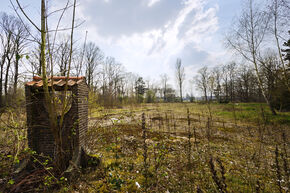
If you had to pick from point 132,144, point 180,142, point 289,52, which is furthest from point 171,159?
point 289,52

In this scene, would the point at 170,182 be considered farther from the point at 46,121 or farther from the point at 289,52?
the point at 289,52

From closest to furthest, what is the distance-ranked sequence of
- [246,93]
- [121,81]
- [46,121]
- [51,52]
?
[51,52] < [46,121] < [246,93] < [121,81]

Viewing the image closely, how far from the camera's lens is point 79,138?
3641 mm

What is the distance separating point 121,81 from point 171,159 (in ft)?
124

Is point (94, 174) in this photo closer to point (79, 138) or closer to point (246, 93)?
point (79, 138)

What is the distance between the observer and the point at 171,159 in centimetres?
427

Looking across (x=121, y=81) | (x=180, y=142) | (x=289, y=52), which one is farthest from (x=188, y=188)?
(x=121, y=81)

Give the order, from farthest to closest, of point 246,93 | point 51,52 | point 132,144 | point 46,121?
point 246,93, point 132,144, point 46,121, point 51,52

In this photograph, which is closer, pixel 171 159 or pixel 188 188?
pixel 188 188

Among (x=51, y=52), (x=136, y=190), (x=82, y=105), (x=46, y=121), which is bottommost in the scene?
(x=136, y=190)

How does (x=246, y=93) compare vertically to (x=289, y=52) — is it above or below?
below

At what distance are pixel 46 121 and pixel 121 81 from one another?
3732 cm

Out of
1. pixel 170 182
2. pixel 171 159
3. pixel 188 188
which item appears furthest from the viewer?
pixel 171 159

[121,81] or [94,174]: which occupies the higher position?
[121,81]
